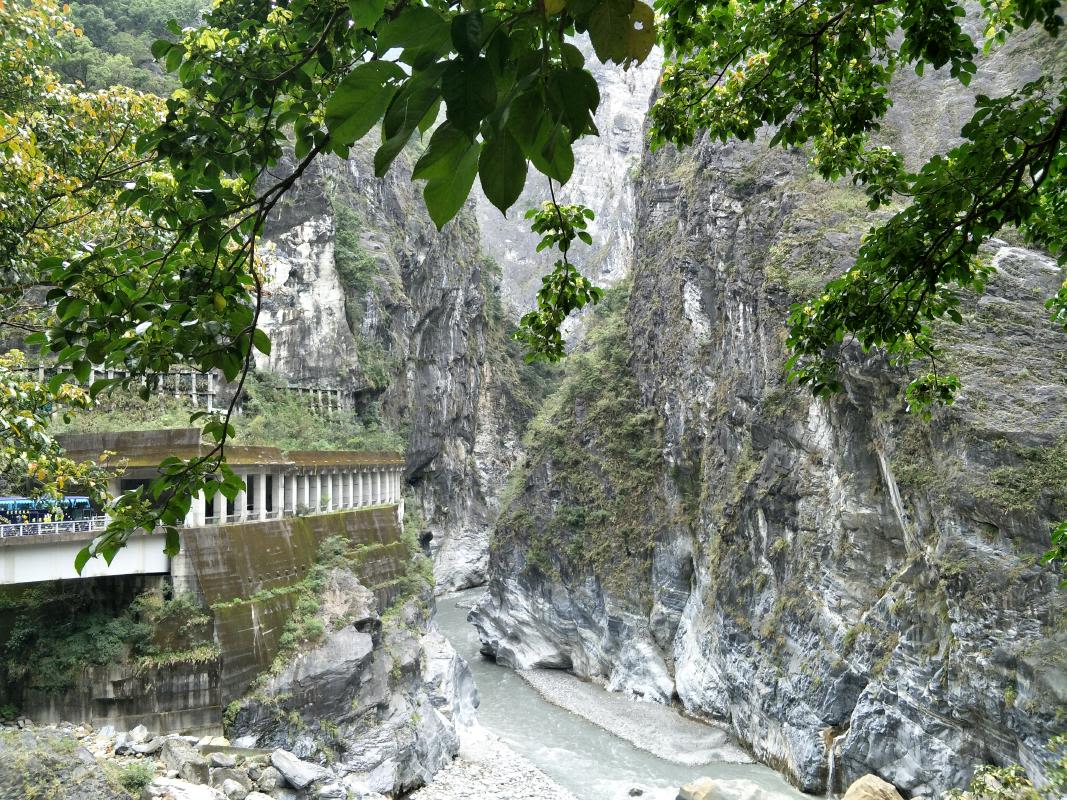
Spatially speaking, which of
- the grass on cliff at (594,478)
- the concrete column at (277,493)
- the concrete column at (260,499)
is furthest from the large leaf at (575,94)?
the grass on cliff at (594,478)

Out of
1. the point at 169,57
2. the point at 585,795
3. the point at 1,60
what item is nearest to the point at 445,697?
the point at 585,795

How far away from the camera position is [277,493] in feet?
43.5

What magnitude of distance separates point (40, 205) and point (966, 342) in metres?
11.6

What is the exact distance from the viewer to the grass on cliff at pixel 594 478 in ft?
62.8

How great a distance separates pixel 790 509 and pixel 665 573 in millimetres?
5409

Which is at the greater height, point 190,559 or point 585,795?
point 190,559

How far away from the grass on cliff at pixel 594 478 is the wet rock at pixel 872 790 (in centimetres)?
880

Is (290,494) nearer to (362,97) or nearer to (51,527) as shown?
(51,527)

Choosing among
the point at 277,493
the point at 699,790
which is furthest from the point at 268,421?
the point at 699,790

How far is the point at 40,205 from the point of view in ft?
14.4

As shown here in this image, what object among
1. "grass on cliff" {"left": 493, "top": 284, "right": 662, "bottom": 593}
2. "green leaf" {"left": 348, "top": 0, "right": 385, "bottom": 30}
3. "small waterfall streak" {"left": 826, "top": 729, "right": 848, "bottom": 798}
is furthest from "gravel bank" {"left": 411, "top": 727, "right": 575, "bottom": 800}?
"green leaf" {"left": 348, "top": 0, "right": 385, "bottom": 30}

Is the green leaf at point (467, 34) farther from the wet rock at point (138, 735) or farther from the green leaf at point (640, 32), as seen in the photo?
the wet rock at point (138, 735)

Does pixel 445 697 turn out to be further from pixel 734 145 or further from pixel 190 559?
pixel 734 145

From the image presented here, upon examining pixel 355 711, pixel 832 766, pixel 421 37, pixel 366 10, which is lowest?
pixel 832 766
